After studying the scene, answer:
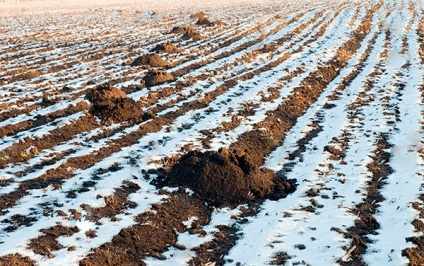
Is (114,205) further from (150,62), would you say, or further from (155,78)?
(150,62)

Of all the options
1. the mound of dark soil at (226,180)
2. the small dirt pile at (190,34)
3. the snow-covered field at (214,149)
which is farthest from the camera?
the small dirt pile at (190,34)

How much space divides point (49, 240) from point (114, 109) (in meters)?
5.05

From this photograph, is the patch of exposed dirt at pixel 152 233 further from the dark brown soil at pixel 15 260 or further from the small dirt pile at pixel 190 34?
the small dirt pile at pixel 190 34

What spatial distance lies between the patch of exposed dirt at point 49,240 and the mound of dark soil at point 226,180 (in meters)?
1.93

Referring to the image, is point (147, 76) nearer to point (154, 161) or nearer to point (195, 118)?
point (195, 118)

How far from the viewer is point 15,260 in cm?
509


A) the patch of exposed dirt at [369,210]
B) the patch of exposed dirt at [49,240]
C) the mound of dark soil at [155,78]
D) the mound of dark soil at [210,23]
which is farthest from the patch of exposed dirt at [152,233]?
the mound of dark soil at [210,23]

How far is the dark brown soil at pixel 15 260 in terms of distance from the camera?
16.5 ft

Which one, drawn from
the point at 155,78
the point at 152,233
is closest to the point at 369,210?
the point at 152,233

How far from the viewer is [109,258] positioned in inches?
209

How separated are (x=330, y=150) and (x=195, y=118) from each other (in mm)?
3219

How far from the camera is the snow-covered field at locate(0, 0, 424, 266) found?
5711 millimetres

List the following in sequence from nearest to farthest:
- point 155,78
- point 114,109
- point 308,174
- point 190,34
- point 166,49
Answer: point 308,174 < point 114,109 < point 155,78 < point 166,49 < point 190,34

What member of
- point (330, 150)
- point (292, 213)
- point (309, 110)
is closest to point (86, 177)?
point (292, 213)
